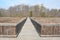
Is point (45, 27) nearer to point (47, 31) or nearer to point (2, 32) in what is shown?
point (47, 31)

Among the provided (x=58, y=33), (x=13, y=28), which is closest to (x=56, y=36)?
(x=58, y=33)

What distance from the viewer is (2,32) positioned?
9.24m

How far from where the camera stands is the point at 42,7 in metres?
62.0

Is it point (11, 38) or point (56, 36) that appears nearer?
point (11, 38)

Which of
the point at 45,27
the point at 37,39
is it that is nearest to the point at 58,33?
the point at 45,27

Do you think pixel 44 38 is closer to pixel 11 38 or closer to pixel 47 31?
pixel 47 31

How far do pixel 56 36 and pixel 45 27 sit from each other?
91 centimetres

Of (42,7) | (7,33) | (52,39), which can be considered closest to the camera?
(52,39)

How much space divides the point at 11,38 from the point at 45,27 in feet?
7.70

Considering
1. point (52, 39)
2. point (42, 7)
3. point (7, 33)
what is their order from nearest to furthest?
point (52, 39), point (7, 33), point (42, 7)

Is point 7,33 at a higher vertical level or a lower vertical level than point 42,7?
higher

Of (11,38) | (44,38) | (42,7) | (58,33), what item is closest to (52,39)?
(44,38)

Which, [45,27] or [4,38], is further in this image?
[45,27]

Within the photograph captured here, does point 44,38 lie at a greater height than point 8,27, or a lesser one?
lesser
